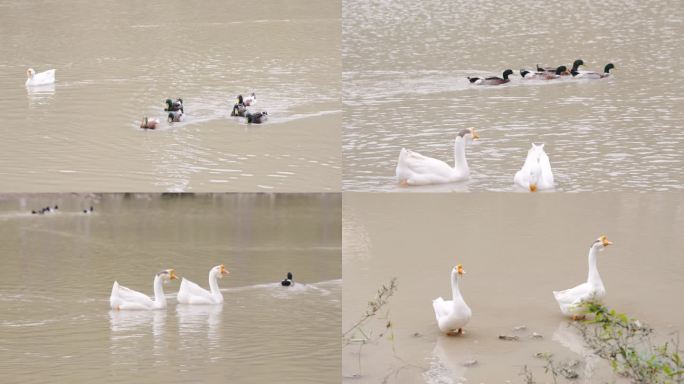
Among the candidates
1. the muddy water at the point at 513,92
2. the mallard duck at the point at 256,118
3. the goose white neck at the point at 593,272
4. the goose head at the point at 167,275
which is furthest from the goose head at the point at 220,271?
the goose white neck at the point at 593,272

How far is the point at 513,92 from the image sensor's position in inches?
337

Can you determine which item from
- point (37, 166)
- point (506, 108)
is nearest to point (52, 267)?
point (37, 166)

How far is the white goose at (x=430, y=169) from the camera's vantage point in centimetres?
655

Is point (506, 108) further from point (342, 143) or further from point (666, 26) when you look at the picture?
point (666, 26)

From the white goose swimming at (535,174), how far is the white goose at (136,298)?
6.73 feet

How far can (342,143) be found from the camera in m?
7.38

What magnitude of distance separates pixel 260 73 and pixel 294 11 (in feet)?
8.15

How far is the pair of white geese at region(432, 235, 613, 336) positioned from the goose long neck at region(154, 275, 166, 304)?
1.65 meters

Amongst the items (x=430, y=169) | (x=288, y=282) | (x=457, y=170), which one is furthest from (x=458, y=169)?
(x=288, y=282)

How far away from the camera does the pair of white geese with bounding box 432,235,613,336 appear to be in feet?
18.0

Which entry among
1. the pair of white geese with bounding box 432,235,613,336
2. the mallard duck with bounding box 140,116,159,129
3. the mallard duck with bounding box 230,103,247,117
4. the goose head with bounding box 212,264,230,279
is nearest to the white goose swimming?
the pair of white geese with bounding box 432,235,613,336

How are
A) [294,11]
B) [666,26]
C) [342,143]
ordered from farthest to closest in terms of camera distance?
[294,11] < [666,26] < [342,143]

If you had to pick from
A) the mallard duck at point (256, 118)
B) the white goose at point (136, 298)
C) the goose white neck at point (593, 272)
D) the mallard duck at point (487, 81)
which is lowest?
the white goose at point (136, 298)

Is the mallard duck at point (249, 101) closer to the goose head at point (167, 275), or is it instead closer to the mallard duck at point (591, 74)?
the goose head at point (167, 275)
